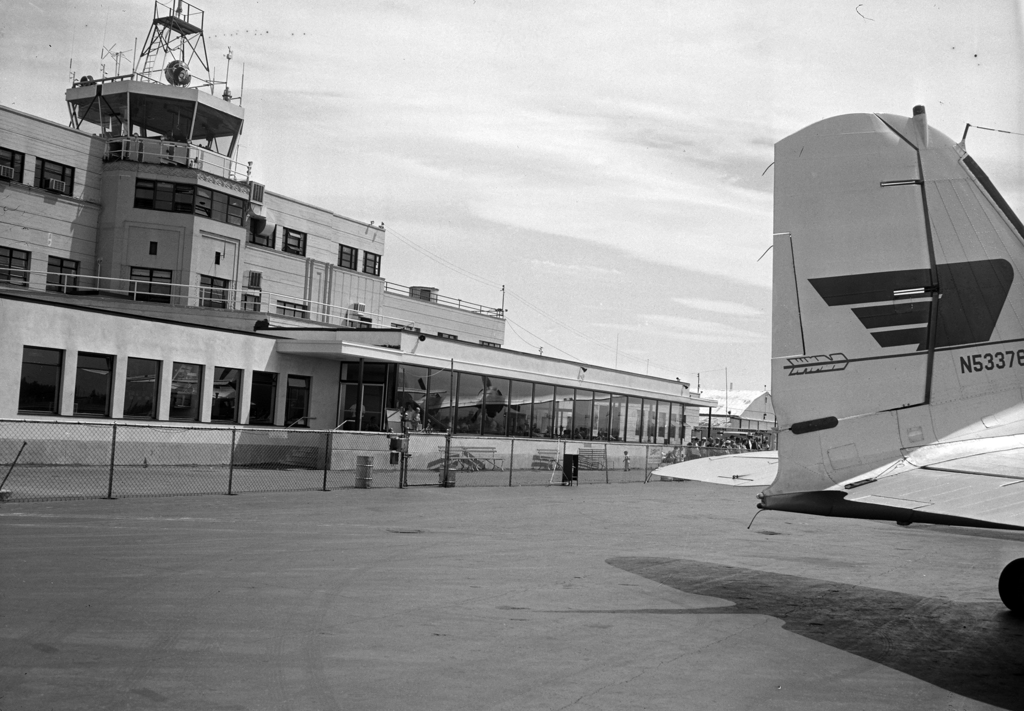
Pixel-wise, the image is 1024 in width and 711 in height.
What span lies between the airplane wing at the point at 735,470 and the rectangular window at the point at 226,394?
20.8 metres

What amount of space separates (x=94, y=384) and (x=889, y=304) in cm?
2205

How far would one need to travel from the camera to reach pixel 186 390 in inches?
1083

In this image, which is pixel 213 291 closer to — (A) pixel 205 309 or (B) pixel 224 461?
(A) pixel 205 309

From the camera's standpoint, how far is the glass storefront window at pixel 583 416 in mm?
39938

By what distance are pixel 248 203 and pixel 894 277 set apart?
127ft

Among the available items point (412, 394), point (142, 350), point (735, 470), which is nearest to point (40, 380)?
point (142, 350)

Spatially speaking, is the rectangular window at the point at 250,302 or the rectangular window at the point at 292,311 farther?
the rectangular window at the point at 292,311

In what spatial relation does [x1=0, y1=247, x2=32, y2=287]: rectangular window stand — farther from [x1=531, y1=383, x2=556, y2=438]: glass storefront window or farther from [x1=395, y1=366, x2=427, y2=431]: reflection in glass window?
[x1=531, y1=383, x2=556, y2=438]: glass storefront window

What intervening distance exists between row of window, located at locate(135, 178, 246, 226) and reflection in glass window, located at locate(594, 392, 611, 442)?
64.5 ft

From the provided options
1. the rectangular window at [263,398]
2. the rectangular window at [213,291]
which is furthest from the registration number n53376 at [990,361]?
the rectangular window at [213,291]

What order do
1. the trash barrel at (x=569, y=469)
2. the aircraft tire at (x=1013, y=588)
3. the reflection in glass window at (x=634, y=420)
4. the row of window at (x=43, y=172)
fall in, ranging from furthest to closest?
1. the reflection in glass window at (x=634, y=420)
2. the row of window at (x=43, y=172)
3. the trash barrel at (x=569, y=469)
4. the aircraft tire at (x=1013, y=588)

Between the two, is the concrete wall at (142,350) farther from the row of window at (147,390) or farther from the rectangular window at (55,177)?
the rectangular window at (55,177)

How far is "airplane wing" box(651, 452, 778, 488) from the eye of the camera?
31.7 feet

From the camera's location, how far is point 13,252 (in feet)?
120
